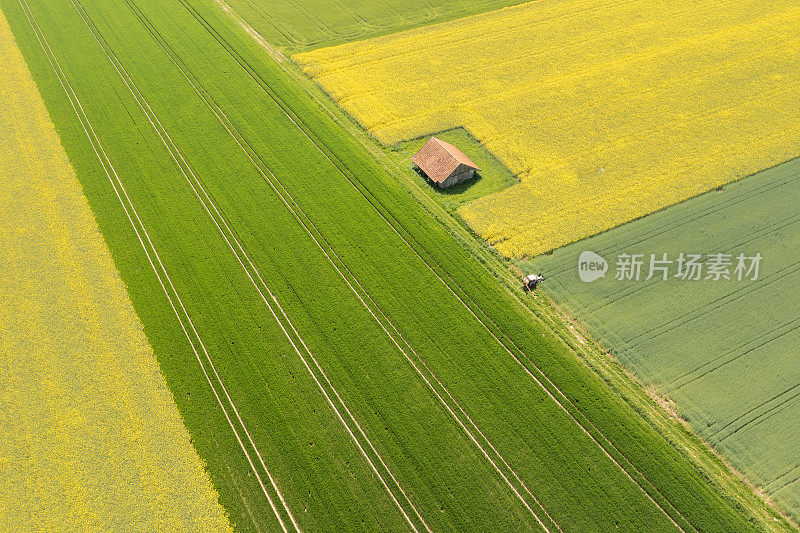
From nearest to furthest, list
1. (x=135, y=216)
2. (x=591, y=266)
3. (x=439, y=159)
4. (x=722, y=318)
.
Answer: (x=722, y=318)
(x=591, y=266)
(x=135, y=216)
(x=439, y=159)

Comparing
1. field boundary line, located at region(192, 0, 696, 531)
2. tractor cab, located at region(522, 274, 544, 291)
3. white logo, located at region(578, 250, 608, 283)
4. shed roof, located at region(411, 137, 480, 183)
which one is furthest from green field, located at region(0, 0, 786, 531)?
white logo, located at region(578, 250, 608, 283)

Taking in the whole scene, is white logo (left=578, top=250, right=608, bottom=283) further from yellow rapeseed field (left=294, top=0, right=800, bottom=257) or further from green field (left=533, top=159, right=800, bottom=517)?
yellow rapeseed field (left=294, top=0, right=800, bottom=257)

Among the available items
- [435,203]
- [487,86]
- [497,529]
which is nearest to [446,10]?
[487,86]

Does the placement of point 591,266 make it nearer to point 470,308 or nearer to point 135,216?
point 470,308

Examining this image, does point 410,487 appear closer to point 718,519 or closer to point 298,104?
point 718,519

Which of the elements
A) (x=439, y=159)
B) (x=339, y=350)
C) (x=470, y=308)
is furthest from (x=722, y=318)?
(x=339, y=350)

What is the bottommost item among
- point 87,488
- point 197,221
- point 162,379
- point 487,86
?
point 87,488
